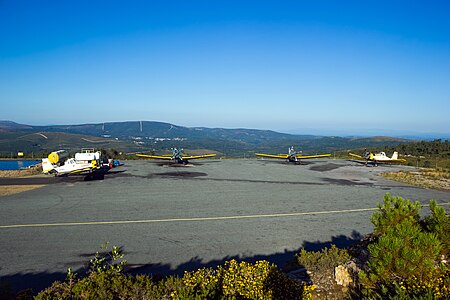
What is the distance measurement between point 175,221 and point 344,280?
364 inches

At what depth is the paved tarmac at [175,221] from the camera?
32.9ft

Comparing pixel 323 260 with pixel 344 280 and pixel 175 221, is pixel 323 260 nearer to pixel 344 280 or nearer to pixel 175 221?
pixel 344 280

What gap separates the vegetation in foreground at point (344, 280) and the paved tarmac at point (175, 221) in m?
2.41

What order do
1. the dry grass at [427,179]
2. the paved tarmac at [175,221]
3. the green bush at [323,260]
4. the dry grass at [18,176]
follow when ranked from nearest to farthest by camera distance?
A: the green bush at [323,260] < the paved tarmac at [175,221] < the dry grass at [18,176] < the dry grass at [427,179]

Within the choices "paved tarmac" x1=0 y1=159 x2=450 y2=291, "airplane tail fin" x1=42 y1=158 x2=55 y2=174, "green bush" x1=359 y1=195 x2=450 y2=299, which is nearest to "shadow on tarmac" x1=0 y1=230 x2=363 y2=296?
"paved tarmac" x1=0 y1=159 x2=450 y2=291

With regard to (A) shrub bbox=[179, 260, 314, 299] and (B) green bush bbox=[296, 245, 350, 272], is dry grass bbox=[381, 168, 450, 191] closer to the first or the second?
(B) green bush bbox=[296, 245, 350, 272]

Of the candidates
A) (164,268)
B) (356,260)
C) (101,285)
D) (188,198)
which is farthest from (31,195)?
(356,260)

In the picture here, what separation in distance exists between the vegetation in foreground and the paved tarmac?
2.41m

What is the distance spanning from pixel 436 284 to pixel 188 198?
15.6 metres

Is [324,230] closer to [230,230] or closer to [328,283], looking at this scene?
[230,230]

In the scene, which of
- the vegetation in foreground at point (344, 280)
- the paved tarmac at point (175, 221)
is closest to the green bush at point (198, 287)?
the vegetation in foreground at point (344, 280)

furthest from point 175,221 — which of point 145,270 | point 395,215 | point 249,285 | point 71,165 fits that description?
point 71,165

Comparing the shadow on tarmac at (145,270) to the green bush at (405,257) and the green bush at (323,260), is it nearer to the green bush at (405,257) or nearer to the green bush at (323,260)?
the green bush at (323,260)

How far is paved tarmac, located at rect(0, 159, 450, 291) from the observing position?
394 inches
